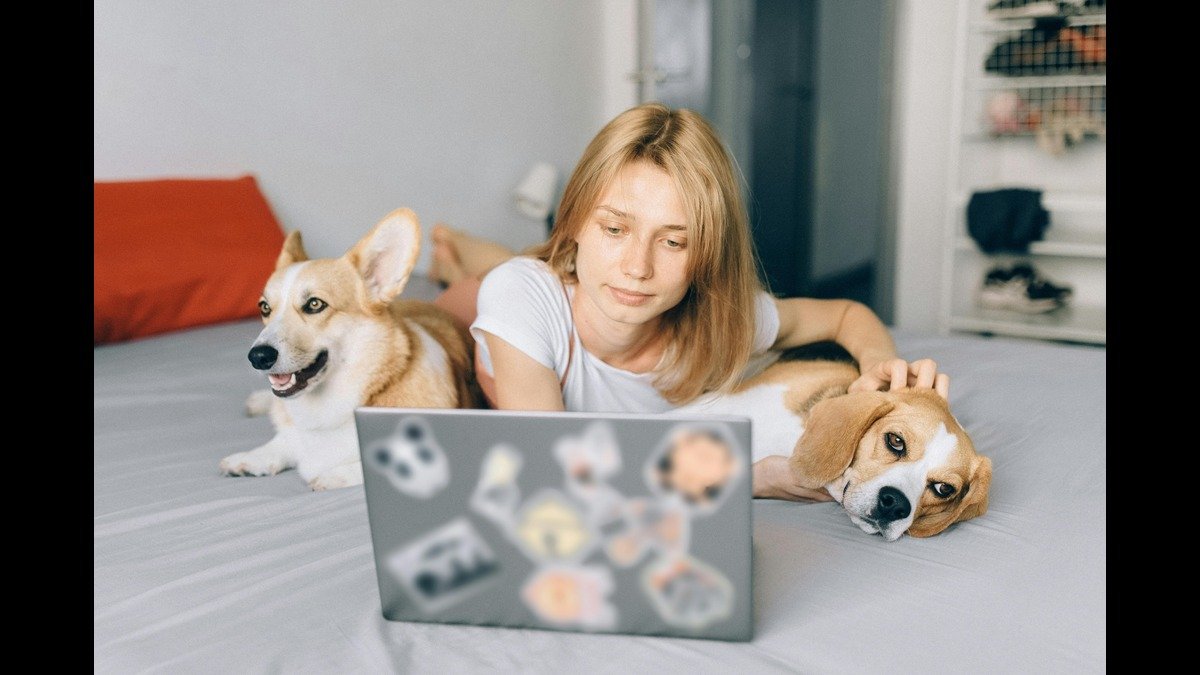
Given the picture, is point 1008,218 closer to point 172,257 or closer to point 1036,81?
point 1036,81

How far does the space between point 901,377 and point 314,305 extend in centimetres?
88

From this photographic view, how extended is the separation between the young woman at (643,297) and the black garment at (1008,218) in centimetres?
213

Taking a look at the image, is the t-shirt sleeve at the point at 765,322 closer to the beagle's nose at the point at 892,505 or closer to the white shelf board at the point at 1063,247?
the beagle's nose at the point at 892,505

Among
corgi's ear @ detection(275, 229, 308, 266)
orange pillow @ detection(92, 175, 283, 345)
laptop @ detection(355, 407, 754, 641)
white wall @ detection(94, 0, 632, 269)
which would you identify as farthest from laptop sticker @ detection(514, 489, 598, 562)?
white wall @ detection(94, 0, 632, 269)

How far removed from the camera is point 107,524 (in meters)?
1.17

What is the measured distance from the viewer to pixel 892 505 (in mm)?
1079

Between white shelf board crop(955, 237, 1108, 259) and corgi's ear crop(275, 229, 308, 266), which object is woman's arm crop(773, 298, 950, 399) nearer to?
corgi's ear crop(275, 229, 308, 266)

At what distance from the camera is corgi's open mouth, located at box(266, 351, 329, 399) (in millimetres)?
1296

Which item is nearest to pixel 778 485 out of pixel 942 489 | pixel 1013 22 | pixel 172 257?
pixel 942 489

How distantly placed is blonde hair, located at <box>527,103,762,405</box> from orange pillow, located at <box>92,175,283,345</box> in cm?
115

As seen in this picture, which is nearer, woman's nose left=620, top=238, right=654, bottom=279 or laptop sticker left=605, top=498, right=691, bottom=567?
laptop sticker left=605, top=498, right=691, bottom=567

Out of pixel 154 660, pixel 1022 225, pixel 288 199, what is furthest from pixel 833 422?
pixel 1022 225

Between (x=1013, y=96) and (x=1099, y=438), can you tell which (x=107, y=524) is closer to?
(x=1099, y=438)
